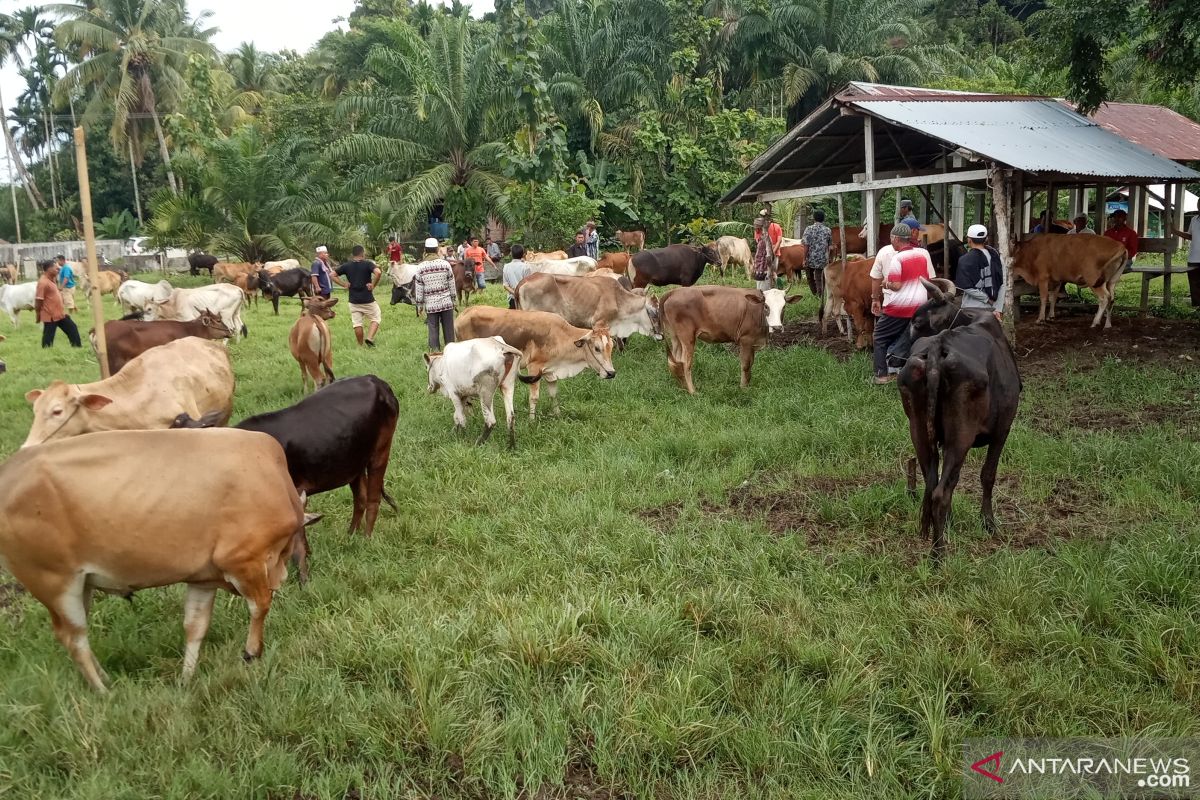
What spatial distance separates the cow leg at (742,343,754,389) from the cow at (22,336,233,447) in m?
5.46

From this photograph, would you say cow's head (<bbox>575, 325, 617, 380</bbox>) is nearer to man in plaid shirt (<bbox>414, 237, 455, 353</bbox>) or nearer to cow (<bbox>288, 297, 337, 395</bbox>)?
man in plaid shirt (<bbox>414, 237, 455, 353</bbox>)

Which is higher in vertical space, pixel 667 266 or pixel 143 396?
pixel 143 396

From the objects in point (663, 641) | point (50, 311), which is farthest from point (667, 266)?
point (663, 641)

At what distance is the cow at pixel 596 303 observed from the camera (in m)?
12.3

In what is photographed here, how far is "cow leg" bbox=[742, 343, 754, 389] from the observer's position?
10.4 metres

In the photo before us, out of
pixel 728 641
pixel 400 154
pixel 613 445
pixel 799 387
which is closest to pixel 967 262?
pixel 799 387

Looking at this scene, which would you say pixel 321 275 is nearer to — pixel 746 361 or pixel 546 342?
pixel 546 342

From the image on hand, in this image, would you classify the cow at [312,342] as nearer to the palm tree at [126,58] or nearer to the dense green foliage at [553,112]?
the dense green foliage at [553,112]

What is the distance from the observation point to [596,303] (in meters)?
12.4

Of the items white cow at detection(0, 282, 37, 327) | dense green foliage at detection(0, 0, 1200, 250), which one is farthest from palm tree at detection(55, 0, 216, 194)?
white cow at detection(0, 282, 37, 327)

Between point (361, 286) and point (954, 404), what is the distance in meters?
10.3

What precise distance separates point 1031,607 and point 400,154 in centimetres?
2629

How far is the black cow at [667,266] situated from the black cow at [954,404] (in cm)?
1153

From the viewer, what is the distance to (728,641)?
4535 millimetres
